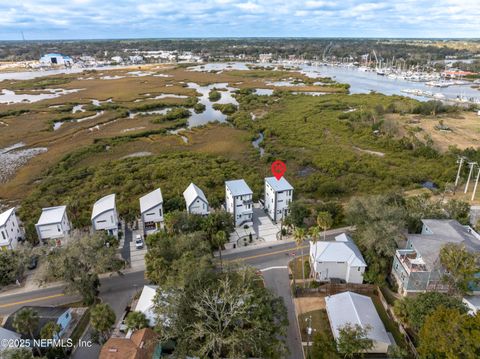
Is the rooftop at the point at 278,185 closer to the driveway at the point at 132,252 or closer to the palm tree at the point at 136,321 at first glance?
the driveway at the point at 132,252

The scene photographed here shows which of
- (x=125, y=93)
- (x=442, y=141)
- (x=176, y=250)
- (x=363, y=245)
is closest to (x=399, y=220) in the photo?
(x=363, y=245)

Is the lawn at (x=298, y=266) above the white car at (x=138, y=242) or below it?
below

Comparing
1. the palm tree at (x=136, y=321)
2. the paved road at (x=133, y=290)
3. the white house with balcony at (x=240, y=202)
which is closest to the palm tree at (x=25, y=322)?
the paved road at (x=133, y=290)

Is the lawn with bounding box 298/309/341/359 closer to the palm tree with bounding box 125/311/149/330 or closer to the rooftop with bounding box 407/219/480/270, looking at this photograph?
the rooftop with bounding box 407/219/480/270

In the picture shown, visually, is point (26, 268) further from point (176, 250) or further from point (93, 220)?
point (176, 250)

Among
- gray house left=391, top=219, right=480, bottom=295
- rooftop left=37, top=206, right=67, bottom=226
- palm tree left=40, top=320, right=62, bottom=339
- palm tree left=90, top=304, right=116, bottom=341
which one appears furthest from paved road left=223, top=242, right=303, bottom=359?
rooftop left=37, top=206, right=67, bottom=226

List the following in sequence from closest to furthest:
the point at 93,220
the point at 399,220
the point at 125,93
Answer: the point at 399,220
the point at 93,220
the point at 125,93

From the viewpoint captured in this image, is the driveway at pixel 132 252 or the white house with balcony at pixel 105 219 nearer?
the driveway at pixel 132 252

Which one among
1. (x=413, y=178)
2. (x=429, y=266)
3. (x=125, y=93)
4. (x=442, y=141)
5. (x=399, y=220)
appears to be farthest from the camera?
(x=125, y=93)
